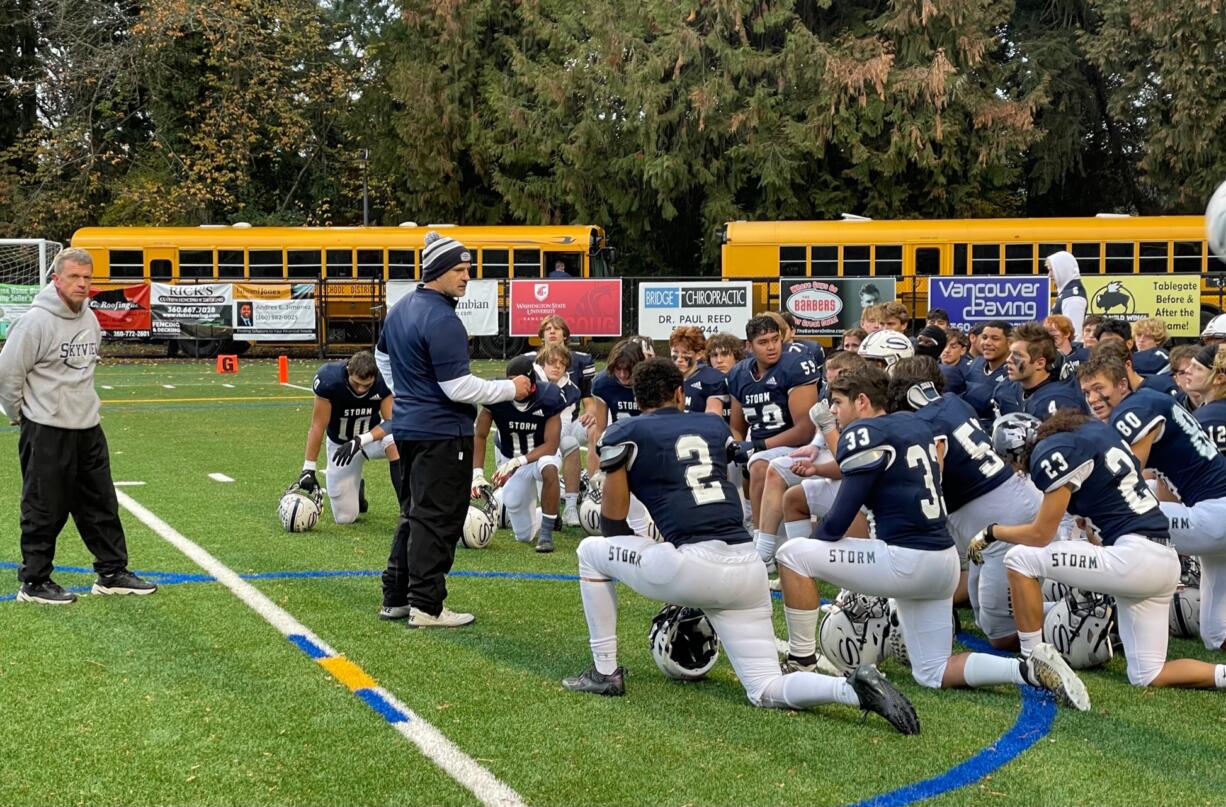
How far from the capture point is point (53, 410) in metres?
7.11

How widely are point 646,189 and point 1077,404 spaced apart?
23.1 m

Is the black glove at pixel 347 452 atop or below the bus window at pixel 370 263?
below

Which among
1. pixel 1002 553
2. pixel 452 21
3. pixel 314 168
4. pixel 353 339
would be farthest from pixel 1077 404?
pixel 314 168

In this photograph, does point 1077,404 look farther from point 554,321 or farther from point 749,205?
point 749,205

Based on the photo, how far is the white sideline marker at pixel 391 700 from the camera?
4562 millimetres

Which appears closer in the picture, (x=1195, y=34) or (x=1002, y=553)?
(x=1002, y=553)

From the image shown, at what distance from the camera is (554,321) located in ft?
32.6

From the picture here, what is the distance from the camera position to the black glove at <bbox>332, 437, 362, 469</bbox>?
30.6 ft

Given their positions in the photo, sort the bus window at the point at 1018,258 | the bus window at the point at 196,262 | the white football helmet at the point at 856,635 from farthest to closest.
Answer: the bus window at the point at 196,262
the bus window at the point at 1018,258
the white football helmet at the point at 856,635

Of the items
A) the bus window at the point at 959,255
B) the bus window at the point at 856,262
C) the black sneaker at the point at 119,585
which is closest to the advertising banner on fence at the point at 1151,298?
the bus window at the point at 959,255

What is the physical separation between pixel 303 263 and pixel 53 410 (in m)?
21.9

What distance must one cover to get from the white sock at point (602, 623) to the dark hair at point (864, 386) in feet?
4.21

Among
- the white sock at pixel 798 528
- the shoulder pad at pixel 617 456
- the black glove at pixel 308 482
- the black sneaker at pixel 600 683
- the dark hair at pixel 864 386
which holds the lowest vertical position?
the black sneaker at pixel 600 683

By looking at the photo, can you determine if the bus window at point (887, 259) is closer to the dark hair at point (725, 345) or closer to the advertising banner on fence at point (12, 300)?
the advertising banner on fence at point (12, 300)
